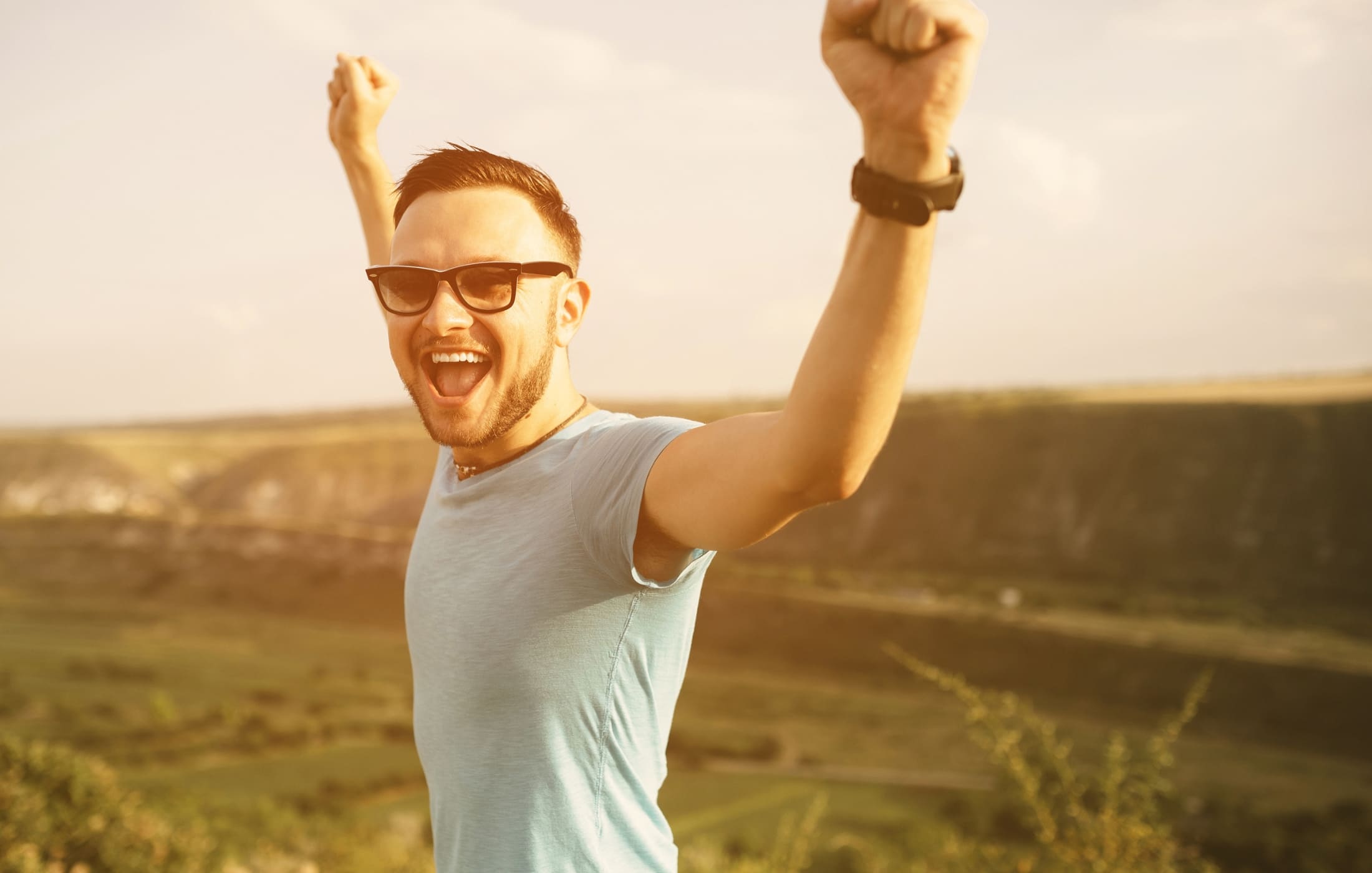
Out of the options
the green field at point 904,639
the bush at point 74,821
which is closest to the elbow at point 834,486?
the green field at point 904,639

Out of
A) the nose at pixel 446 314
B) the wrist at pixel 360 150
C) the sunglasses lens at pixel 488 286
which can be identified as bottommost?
the nose at pixel 446 314

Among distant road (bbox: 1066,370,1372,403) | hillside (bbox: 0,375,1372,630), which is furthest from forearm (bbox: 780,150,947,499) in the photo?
distant road (bbox: 1066,370,1372,403)

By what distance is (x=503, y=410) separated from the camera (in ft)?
5.68

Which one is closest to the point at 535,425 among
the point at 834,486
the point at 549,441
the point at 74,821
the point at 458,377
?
the point at 549,441

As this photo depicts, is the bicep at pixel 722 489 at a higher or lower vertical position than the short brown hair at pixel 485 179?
lower

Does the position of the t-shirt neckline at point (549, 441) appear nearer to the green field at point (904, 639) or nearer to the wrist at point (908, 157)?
the wrist at point (908, 157)

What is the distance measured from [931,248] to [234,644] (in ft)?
170

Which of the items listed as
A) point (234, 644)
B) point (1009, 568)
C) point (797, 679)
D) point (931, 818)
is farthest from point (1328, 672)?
point (234, 644)

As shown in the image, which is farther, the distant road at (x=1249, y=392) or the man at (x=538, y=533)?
the distant road at (x=1249, y=392)

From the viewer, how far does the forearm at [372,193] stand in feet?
9.28

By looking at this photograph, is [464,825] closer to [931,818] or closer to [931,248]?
[931,248]

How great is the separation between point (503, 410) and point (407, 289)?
302 mm

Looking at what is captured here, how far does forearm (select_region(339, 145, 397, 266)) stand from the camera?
2.83 m

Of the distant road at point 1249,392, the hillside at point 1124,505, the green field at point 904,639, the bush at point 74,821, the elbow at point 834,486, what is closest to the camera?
the elbow at point 834,486
